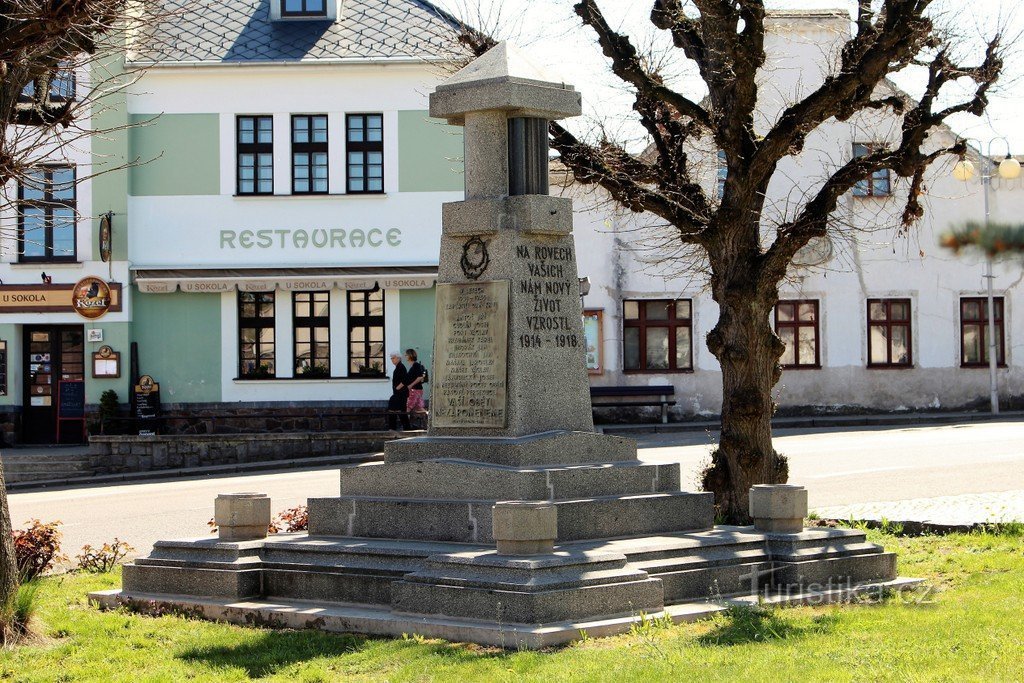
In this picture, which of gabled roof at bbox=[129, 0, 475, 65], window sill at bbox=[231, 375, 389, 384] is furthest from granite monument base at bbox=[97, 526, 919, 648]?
gabled roof at bbox=[129, 0, 475, 65]

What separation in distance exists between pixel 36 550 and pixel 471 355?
4.39 meters

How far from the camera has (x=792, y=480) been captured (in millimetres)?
18750

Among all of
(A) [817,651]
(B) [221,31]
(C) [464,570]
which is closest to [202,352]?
(B) [221,31]

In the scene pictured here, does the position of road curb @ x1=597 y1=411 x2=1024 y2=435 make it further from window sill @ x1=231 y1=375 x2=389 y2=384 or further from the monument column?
the monument column

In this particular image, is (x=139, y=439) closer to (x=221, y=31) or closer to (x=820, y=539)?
(x=221, y=31)

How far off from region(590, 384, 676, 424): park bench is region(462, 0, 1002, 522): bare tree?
57.3 feet

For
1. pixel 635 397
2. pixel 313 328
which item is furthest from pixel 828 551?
pixel 635 397

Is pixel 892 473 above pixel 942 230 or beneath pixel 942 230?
beneath

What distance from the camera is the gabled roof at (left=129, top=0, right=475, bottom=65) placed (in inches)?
1173

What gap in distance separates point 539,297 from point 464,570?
9.02 feet

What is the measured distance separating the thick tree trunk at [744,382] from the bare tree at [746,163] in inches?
0.5

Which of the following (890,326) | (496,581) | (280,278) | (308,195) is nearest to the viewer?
(496,581)

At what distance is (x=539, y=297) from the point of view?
10914mm

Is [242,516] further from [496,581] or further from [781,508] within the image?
[781,508]
